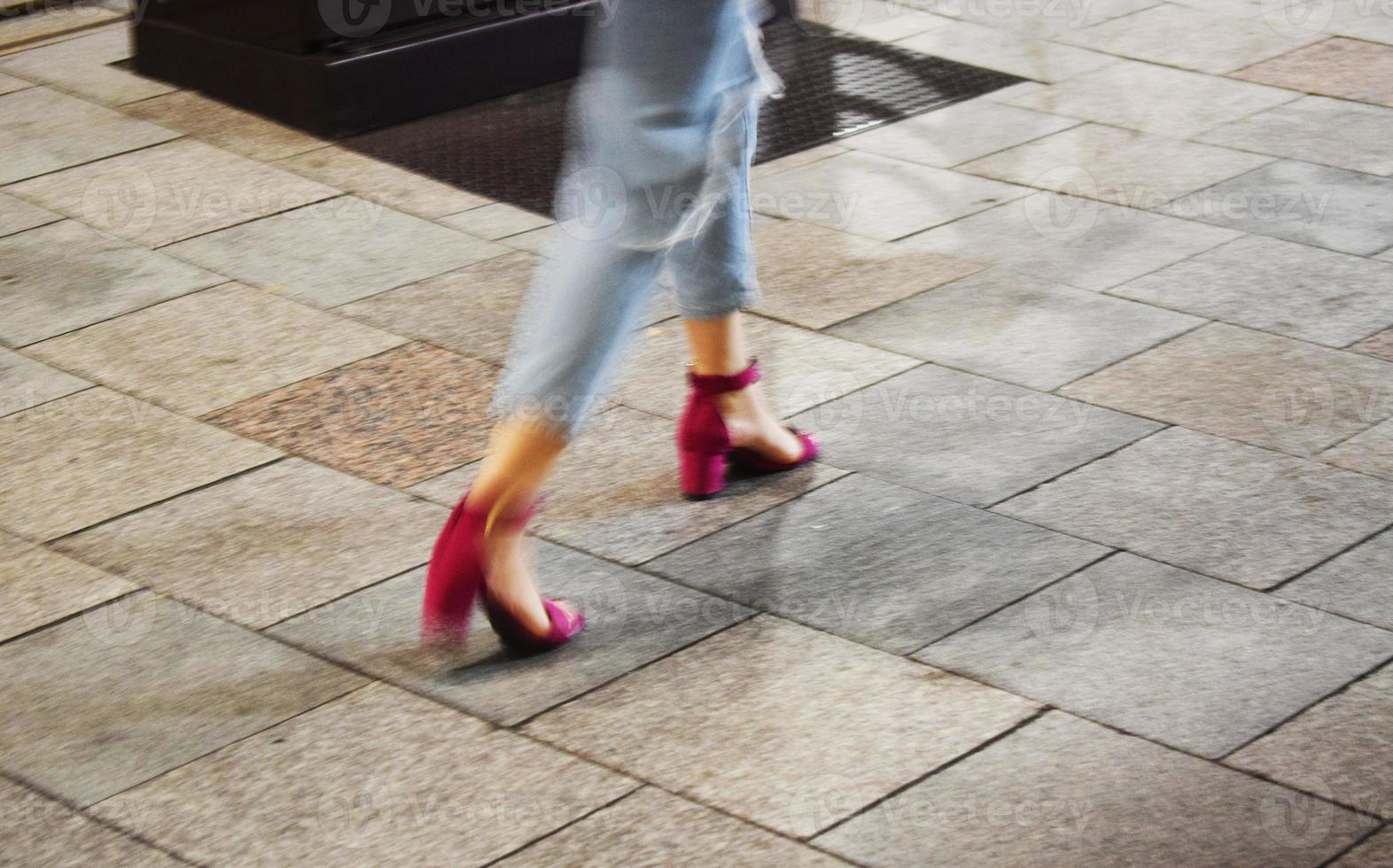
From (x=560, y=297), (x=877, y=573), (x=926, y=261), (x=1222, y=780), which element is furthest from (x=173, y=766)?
(x=926, y=261)

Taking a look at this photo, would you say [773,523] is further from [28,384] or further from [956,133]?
[956,133]

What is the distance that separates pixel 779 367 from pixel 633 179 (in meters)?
1.42

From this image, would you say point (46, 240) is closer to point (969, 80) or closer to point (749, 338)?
point (749, 338)

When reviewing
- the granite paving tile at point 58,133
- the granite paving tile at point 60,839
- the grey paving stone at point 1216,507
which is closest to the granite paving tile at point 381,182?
the granite paving tile at point 58,133

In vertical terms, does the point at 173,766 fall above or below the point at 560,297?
below

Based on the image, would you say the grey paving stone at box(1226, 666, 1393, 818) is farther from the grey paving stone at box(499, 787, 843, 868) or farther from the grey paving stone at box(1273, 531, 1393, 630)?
the grey paving stone at box(499, 787, 843, 868)

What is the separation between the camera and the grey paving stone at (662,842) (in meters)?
2.62

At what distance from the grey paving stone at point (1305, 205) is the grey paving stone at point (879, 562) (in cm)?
194

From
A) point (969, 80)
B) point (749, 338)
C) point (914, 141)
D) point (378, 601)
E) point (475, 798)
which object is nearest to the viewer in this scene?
point (475, 798)

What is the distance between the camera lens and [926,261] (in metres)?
4.93

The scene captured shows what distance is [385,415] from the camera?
4129 millimetres

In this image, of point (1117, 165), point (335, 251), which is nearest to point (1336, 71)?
point (1117, 165)

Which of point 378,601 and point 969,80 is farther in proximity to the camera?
point 969,80

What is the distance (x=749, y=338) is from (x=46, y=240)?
2105 mm
